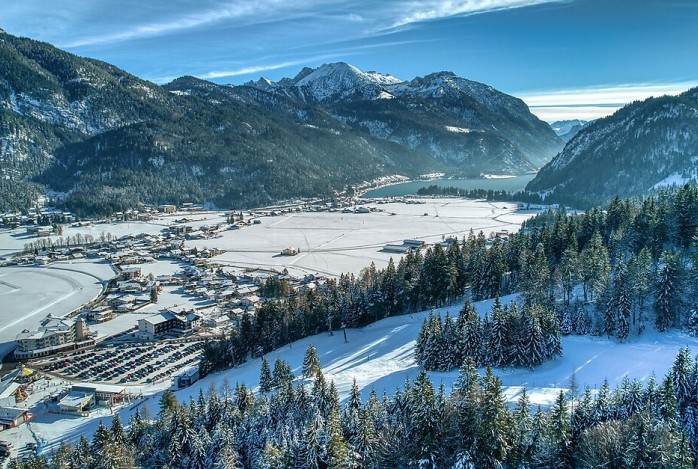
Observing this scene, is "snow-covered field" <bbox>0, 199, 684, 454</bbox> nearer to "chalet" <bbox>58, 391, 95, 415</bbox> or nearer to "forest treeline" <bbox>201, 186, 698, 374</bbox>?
"chalet" <bbox>58, 391, 95, 415</bbox>

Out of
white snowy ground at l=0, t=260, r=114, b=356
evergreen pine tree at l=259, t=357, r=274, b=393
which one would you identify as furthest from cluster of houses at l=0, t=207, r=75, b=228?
evergreen pine tree at l=259, t=357, r=274, b=393

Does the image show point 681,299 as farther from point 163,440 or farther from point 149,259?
point 149,259

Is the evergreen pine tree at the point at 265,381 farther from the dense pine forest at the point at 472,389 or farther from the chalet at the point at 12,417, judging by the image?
the chalet at the point at 12,417

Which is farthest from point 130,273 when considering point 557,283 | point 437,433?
point 437,433

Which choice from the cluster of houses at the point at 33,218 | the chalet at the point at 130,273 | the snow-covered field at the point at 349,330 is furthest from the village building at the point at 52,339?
the cluster of houses at the point at 33,218

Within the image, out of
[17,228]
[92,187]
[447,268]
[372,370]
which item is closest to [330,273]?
[447,268]

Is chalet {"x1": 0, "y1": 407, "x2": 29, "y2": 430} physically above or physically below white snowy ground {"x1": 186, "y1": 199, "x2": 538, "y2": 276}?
below

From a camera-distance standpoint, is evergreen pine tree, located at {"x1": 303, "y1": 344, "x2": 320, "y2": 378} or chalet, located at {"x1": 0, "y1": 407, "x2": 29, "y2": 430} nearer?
evergreen pine tree, located at {"x1": 303, "y1": 344, "x2": 320, "y2": 378}
